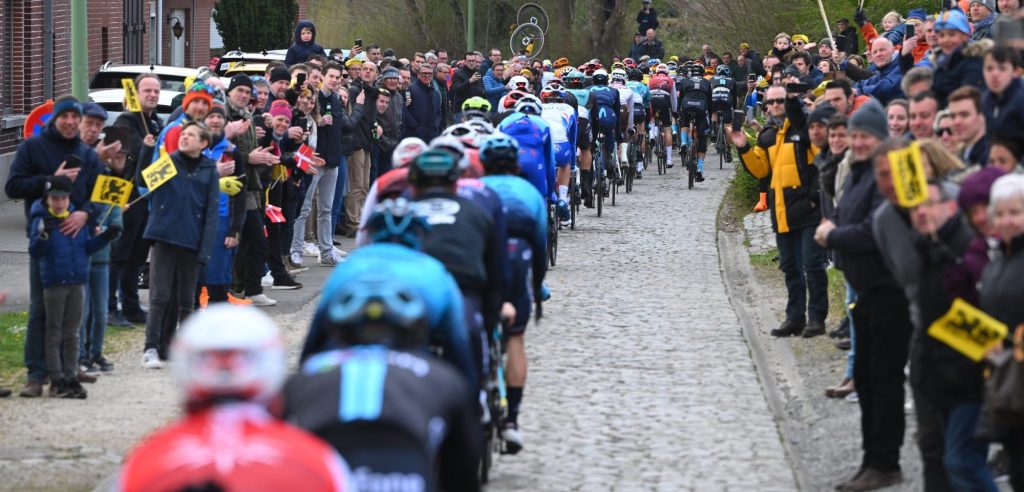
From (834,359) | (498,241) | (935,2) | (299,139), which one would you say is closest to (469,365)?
(498,241)

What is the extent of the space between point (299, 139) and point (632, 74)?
49.3 feet

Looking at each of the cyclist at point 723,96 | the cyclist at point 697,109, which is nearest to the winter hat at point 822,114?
the cyclist at point 697,109

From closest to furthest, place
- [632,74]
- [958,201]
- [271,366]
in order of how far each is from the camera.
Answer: [271,366] < [958,201] < [632,74]

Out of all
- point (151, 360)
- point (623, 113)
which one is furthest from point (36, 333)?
point (623, 113)

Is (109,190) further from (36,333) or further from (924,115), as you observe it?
(924,115)

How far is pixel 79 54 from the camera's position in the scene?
14.4 metres

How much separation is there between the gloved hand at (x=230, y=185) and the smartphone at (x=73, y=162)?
7.52ft

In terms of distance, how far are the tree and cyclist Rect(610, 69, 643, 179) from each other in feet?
50.3

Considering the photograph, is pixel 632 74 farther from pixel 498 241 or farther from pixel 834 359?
pixel 498 241

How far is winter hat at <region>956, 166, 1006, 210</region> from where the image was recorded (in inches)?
261

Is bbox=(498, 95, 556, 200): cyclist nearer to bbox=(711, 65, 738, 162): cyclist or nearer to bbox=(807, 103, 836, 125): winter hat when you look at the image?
bbox=(807, 103, 836, 125): winter hat

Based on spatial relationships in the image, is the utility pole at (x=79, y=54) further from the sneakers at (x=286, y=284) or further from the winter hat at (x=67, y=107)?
the winter hat at (x=67, y=107)

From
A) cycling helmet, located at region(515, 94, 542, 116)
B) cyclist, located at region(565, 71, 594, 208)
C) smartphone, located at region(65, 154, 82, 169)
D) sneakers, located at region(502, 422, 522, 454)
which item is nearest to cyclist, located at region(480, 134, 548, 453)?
sneakers, located at region(502, 422, 522, 454)

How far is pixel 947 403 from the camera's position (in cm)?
700
